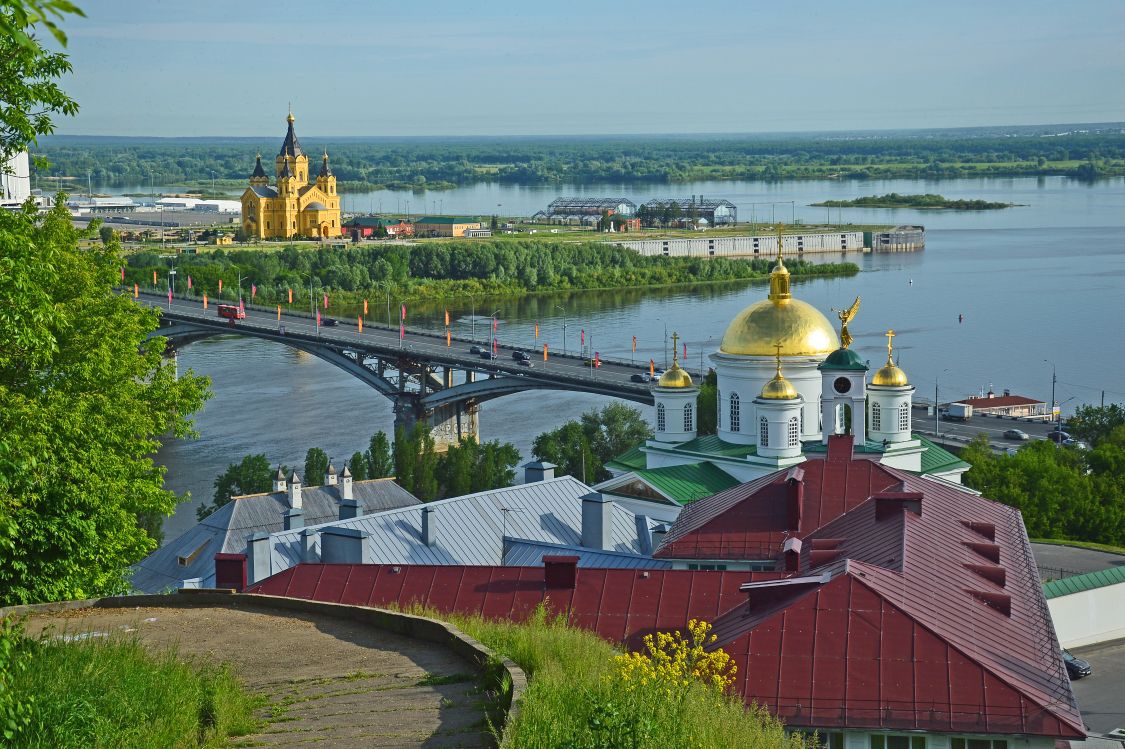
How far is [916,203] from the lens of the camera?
145250mm

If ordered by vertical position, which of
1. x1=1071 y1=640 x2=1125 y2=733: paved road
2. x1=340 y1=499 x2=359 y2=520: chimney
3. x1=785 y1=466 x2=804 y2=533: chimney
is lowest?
x1=1071 y1=640 x2=1125 y2=733: paved road

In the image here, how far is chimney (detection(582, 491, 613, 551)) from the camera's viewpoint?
1847 cm

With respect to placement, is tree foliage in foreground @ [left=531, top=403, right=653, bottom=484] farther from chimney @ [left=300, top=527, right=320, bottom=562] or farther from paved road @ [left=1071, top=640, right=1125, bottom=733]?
chimney @ [left=300, top=527, right=320, bottom=562]

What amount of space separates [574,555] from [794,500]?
10.8 feet

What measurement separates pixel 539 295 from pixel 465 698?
7001cm

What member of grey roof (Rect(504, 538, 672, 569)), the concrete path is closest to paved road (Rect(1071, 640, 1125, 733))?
grey roof (Rect(504, 538, 672, 569))

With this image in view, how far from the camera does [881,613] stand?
10891 millimetres

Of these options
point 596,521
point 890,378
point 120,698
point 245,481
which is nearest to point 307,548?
point 596,521

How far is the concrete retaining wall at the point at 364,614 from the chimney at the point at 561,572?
4.39 meters

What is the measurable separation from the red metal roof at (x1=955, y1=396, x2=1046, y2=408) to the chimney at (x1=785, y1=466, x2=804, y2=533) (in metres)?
24.1

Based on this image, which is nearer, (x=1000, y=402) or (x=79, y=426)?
(x=79, y=426)

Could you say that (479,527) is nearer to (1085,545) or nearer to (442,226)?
(1085,545)

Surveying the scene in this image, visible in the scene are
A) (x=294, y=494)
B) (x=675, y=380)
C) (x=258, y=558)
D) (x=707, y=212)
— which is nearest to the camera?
(x=258, y=558)

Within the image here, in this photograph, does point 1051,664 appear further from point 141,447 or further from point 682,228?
point 682,228
